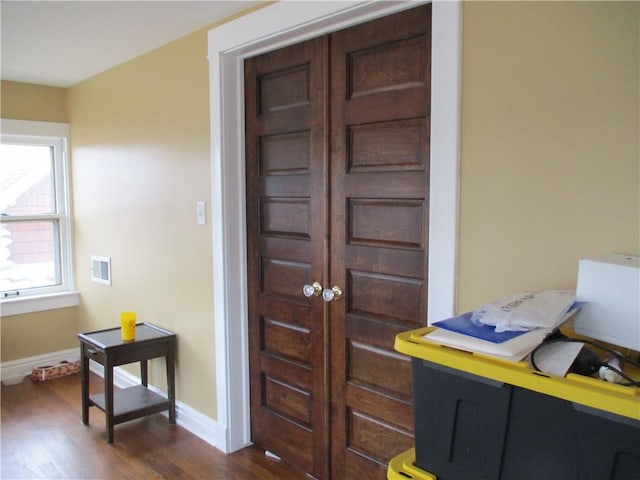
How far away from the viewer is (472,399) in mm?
1088

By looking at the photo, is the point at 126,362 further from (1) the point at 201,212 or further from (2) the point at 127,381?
(1) the point at 201,212

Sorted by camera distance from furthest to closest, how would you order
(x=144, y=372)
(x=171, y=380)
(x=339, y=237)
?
(x=144, y=372), (x=171, y=380), (x=339, y=237)

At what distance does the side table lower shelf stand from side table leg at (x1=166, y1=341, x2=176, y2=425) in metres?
0.03

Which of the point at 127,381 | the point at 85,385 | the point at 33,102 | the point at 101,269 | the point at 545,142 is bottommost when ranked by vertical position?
the point at 127,381

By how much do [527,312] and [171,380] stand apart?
2.39m

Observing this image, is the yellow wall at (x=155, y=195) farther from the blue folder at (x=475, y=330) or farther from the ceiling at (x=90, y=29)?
the blue folder at (x=475, y=330)

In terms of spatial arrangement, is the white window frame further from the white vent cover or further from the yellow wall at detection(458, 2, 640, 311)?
the yellow wall at detection(458, 2, 640, 311)

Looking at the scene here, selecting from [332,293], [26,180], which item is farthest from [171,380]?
[26,180]

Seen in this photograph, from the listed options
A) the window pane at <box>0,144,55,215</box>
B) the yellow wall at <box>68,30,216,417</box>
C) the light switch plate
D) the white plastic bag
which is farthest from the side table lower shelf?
the white plastic bag

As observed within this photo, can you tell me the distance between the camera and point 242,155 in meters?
2.60

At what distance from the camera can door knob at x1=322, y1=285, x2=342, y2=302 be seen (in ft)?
7.18

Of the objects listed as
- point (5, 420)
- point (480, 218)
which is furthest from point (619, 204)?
point (5, 420)

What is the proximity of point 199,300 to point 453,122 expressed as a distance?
5.79 feet

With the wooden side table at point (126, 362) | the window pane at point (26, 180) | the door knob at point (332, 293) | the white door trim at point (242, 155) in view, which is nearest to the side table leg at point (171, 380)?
the wooden side table at point (126, 362)
